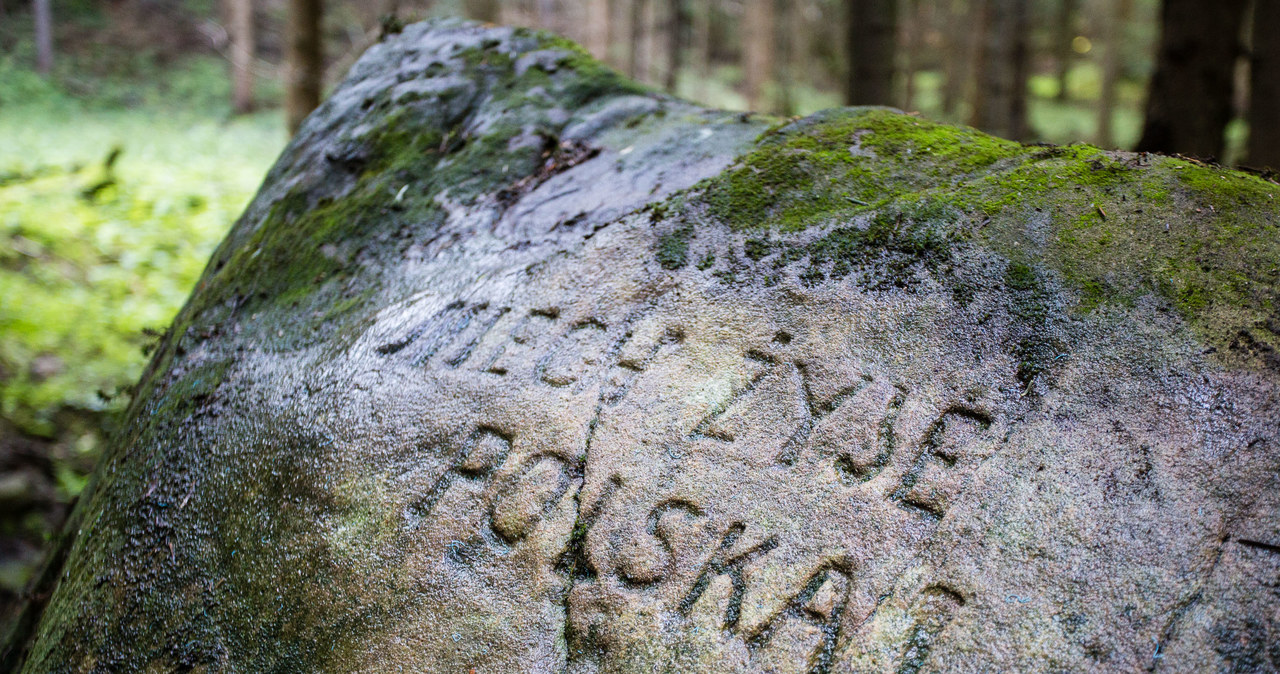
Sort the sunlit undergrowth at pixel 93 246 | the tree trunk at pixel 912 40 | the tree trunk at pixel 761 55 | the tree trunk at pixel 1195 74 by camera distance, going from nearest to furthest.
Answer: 1. the tree trunk at pixel 1195 74
2. the sunlit undergrowth at pixel 93 246
3. the tree trunk at pixel 761 55
4. the tree trunk at pixel 912 40

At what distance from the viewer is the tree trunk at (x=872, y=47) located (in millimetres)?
4906

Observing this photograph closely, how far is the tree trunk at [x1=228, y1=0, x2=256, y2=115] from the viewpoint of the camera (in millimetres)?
13325

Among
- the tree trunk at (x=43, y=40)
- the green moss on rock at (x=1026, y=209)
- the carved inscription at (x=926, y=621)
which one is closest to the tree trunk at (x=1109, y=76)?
the green moss on rock at (x=1026, y=209)

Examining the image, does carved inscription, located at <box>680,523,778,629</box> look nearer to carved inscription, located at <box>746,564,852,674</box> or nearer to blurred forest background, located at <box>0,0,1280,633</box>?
carved inscription, located at <box>746,564,852,674</box>

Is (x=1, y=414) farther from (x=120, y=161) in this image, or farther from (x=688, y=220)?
(x=120, y=161)

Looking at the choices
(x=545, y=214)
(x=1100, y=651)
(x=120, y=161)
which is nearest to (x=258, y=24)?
(x=120, y=161)

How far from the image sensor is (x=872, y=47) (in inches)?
195

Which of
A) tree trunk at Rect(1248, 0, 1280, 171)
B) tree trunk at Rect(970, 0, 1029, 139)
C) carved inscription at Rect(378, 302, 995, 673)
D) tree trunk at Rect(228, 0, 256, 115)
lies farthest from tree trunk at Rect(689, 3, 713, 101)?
carved inscription at Rect(378, 302, 995, 673)

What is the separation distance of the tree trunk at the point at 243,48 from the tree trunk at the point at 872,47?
10.6m

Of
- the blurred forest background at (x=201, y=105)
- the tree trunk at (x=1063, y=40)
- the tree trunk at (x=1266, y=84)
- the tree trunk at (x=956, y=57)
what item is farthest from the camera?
the tree trunk at (x=1063, y=40)

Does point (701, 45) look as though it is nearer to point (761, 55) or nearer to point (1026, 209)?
point (761, 55)

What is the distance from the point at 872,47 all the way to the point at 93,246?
7296 mm

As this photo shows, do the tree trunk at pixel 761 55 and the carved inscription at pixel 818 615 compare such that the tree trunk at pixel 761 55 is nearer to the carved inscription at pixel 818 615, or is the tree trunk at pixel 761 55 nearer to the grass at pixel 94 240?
the grass at pixel 94 240

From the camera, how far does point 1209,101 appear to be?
13.3 ft
